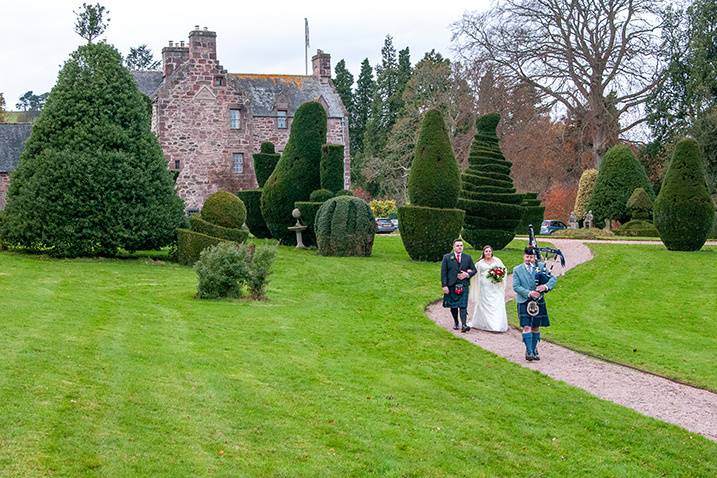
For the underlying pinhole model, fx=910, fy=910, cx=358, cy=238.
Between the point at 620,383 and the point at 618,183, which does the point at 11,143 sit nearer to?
the point at 618,183

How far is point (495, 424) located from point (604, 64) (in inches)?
1630

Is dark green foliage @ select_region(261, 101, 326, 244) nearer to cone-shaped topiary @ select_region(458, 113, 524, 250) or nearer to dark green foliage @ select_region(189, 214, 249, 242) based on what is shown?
cone-shaped topiary @ select_region(458, 113, 524, 250)

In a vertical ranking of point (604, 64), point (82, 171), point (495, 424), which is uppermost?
point (604, 64)

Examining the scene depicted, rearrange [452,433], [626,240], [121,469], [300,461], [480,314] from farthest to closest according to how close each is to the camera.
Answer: [626,240] → [480,314] → [452,433] → [300,461] → [121,469]

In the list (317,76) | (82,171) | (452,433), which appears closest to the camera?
(452,433)

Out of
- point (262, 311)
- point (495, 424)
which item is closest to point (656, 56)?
point (262, 311)

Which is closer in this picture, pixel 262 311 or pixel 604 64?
pixel 262 311

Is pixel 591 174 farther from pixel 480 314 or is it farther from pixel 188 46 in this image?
pixel 480 314

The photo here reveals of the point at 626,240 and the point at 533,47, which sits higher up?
the point at 533,47

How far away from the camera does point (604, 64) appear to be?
4791cm

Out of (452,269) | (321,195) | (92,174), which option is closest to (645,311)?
(452,269)

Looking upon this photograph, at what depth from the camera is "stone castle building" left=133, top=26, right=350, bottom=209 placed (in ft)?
170

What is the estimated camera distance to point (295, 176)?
32.8 m

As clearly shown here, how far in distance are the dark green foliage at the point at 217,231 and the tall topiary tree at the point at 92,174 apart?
0.46 metres
